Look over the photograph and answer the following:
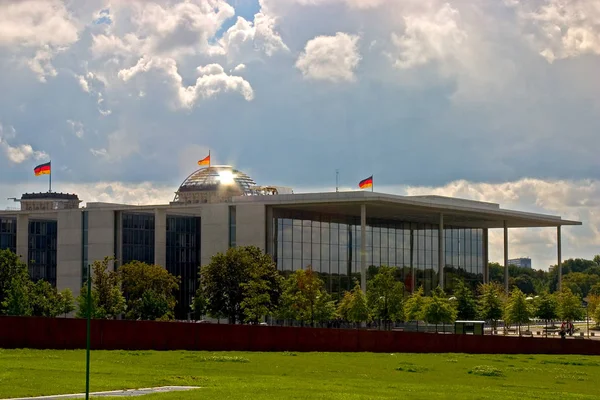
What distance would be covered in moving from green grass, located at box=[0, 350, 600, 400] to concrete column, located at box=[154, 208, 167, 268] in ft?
181

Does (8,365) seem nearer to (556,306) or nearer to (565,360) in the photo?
(565,360)

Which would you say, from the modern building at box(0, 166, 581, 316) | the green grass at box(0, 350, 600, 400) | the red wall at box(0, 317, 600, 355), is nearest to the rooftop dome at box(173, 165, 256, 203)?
the modern building at box(0, 166, 581, 316)

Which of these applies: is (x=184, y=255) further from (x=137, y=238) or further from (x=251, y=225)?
(x=251, y=225)

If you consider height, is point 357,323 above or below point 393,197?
below

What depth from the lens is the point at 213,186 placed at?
119 metres

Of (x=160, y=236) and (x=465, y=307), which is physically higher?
(x=160, y=236)

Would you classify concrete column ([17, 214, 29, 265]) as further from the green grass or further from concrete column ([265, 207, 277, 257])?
the green grass

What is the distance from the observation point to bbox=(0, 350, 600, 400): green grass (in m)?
31.7

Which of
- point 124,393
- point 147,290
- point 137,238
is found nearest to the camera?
point 124,393

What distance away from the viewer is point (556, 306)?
104m

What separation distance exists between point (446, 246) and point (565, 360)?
6777cm

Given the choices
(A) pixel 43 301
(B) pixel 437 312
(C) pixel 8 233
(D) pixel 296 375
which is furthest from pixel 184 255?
(D) pixel 296 375

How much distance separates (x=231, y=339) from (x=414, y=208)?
56.6 m

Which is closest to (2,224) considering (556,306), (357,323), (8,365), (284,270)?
(284,270)
